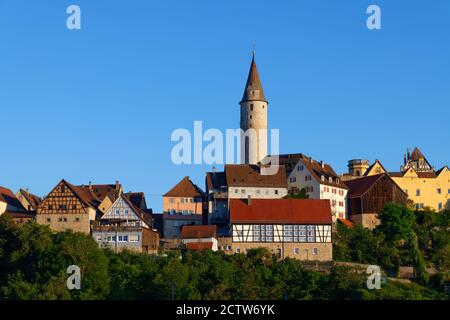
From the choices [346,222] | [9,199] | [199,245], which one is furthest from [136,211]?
[346,222]

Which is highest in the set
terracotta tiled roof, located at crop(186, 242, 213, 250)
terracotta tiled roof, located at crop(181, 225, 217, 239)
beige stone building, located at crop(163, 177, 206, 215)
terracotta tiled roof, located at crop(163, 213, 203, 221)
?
beige stone building, located at crop(163, 177, 206, 215)

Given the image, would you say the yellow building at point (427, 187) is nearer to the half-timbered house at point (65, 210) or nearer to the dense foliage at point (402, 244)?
the dense foliage at point (402, 244)

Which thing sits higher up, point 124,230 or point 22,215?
point 22,215

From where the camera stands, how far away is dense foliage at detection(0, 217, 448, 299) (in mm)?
70125

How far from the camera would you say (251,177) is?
306ft

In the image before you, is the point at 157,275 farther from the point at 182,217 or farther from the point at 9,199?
the point at 9,199

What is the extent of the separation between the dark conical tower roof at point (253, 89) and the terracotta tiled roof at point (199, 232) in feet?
78.9

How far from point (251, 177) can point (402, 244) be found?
1490 cm

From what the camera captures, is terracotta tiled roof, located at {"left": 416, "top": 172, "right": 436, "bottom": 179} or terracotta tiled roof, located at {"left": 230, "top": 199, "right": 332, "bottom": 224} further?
terracotta tiled roof, located at {"left": 416, "top": 172, "right": 436, "bottom": 179}

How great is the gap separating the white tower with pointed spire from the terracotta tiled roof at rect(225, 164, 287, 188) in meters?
6.77

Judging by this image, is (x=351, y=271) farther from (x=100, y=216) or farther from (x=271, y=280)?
(x=100, y=216)

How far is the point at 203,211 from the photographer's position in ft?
303

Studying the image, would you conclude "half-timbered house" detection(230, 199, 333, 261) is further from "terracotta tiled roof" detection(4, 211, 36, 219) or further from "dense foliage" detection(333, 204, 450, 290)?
"terracotta tiled roof" detection(4, 211, 36, 219)

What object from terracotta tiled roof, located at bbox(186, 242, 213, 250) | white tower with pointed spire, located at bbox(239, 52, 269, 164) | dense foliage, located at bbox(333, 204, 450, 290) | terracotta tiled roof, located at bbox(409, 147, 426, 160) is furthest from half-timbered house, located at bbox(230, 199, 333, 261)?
terracotta tiled roof, located at bbox(409, 147, 426, 160)
